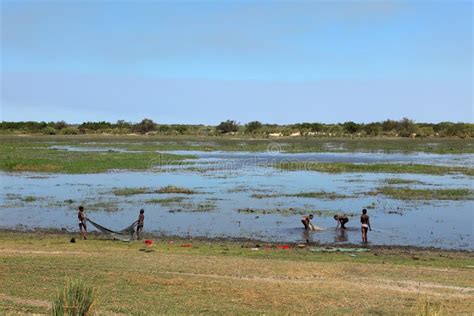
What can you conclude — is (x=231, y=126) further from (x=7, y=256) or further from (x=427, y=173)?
(x=7, y=256)

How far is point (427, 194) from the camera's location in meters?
33.1

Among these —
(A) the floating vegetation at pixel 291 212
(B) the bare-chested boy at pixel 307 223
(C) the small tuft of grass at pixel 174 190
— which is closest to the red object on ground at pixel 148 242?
(B) the bare-chested boy at pixel 307 223

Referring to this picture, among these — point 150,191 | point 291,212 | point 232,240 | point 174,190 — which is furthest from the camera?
point 174,190

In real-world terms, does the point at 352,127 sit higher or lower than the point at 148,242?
higher

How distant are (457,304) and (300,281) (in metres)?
3.71

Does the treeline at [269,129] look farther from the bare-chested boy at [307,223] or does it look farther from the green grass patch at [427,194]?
the bare-chested boy at [307,223]

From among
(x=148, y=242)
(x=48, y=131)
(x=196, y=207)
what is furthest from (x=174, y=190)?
(x=48, y=131)

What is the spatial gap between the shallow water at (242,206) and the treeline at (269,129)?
9132cm

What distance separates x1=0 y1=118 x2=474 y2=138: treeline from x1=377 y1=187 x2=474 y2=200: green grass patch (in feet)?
320

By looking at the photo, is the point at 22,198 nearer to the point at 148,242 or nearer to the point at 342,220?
the point at 148,242

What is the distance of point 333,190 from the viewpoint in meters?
35.9

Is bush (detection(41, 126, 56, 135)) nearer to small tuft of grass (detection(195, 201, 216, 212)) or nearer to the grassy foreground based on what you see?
small tuft of grass (detection(195, 201, 216, 212))

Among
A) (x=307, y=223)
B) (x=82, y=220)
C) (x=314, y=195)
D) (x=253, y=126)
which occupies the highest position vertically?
(x=253, y=126)

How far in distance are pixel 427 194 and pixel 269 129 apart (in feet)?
385
